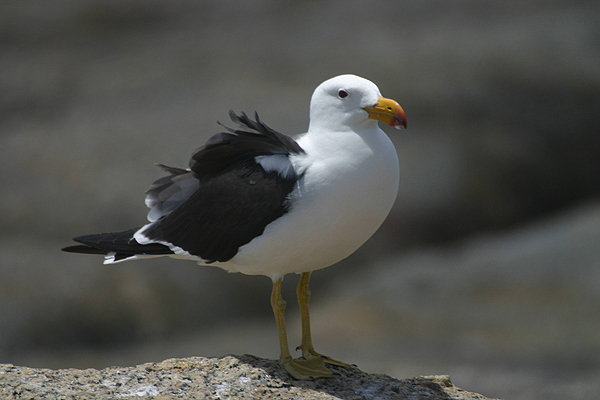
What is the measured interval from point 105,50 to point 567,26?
846 centimetres

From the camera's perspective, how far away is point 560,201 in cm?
1105

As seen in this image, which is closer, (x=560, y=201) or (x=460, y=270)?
(x=460, y=270)

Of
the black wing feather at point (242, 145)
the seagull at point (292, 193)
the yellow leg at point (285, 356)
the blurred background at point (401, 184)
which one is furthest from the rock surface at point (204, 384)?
the blurred background at point (401, 184)

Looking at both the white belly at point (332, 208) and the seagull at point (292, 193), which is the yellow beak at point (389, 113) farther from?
the white belly at point (332, 208)

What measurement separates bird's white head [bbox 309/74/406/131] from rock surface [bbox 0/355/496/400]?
1548 mm

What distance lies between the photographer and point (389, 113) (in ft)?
12.3

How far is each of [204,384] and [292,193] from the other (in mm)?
1265

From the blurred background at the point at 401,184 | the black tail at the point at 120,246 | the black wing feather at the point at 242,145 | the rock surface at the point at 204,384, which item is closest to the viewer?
the rock surface at the point at 204,384

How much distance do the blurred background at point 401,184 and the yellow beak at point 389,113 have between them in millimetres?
4452

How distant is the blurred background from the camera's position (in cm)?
832

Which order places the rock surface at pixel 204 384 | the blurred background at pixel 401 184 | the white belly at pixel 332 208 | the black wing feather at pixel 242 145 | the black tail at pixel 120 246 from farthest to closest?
the blurred background at pixel 401 184, the black tail at pixel 120 246, the black wing feather at pixel 242 145, the rock surface at pixel 204 384, the white belly at pixel 332 208

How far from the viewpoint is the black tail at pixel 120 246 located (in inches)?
163

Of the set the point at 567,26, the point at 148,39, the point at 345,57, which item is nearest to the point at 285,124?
the point at 345,57

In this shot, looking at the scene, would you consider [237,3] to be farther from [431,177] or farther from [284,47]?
[431,177]
